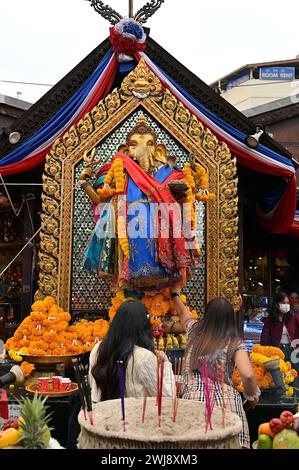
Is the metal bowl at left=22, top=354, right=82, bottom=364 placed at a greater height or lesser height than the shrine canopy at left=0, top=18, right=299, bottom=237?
lesser

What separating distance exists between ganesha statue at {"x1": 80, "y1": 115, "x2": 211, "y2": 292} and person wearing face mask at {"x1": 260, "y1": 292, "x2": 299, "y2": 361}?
4.86 ft

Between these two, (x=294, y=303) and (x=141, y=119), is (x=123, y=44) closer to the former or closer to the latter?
(x=141, y=119)

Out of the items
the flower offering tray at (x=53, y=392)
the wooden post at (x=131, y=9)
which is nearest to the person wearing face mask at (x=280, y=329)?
the flower offering tray at (x=53, y=392)

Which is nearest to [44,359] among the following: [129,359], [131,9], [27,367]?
[27,367]

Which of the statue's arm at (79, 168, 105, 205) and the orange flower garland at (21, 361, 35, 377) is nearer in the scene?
the orange flower garland at (21, 361, 35, 377)

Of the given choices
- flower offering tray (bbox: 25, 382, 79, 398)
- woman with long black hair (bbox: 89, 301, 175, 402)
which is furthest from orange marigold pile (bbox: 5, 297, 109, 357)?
woman with long black hair (bbox: 89, 301, 175, 402)

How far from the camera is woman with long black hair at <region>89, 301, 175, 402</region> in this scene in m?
2.54

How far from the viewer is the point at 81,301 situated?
6066 mm

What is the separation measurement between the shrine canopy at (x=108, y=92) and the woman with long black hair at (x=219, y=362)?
3.75 metres

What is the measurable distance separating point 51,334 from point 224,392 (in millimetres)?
2819

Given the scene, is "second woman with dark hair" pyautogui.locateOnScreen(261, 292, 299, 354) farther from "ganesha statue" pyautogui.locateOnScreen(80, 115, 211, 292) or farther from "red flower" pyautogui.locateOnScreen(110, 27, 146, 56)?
"red flower" pyautogui.locateOnScreen(110, 27, 146, 56)

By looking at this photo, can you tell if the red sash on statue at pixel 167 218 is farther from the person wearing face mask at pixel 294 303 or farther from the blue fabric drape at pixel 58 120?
the person wearing face mask at pixel 294 303
